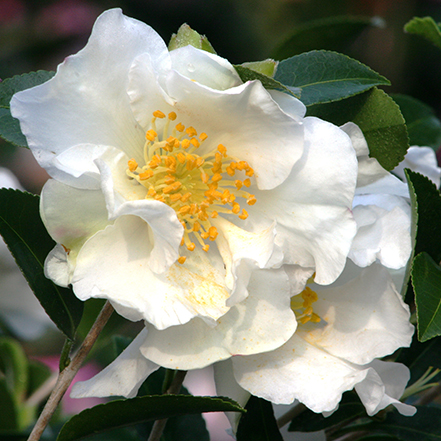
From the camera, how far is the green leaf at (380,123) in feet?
2.41

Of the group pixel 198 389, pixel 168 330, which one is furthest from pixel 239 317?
pixel 198 389

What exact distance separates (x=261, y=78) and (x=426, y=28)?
48 centimetres

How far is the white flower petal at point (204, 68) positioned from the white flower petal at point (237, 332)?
0.73 feet

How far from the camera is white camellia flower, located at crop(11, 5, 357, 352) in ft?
1.99

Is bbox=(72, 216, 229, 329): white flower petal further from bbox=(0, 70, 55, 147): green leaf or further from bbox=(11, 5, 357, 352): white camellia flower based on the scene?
bbox=(0, 70, 55, 147): green leaf

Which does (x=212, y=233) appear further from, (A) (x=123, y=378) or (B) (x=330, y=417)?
(B) (x=330, y=417)

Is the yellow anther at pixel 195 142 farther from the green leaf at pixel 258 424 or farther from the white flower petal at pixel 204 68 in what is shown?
the green leaf at pixel 258 424

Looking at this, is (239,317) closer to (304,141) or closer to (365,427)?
(304,141)

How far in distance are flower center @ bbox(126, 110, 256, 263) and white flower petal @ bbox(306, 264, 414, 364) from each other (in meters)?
0.19

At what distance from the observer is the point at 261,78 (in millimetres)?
623

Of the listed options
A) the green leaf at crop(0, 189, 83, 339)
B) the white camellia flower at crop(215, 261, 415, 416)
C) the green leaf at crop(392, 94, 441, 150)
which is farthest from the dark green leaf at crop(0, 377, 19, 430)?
the green leaf at crop(392, 94, 441, 150)

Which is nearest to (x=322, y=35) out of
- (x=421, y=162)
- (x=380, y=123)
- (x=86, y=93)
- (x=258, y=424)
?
(x=421, y=162)

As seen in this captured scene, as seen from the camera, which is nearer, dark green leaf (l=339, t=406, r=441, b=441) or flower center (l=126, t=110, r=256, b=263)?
flower center (l=126, t=110, r=256, b=263)

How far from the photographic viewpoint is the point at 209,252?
718 millimetres
